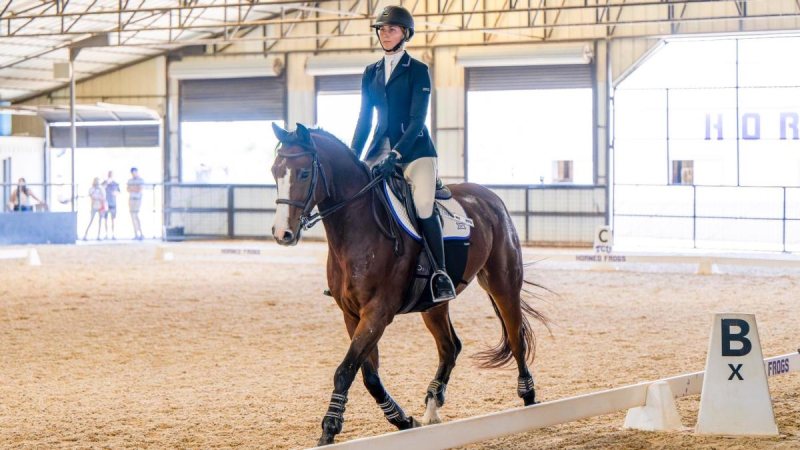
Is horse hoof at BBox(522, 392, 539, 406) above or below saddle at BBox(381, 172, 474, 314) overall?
below

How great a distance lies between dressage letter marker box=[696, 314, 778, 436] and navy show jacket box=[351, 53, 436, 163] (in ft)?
5.94

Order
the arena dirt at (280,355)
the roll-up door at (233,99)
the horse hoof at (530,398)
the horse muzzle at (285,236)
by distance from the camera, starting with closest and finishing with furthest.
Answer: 1. the horse muzzle at (285,236)
2. the arena dirt at (280,355)
3. the horse hoof at (530,398)
4. the roll-up door at (233,99)

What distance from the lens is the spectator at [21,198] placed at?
2388cm

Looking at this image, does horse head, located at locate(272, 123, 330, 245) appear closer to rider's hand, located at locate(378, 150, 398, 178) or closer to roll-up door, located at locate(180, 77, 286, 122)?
rider's hand, located at locate(378, 150, 398, 178)

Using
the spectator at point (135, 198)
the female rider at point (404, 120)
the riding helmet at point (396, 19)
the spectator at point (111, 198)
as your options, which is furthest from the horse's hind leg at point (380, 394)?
the spectator at point (111, 198)

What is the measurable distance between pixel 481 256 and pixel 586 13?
18843mm

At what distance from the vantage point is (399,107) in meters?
5.33

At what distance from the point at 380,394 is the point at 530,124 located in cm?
2000

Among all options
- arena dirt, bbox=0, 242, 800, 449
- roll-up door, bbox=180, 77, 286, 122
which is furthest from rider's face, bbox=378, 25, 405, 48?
roll-up door, bbox=180, 77, 286, 122

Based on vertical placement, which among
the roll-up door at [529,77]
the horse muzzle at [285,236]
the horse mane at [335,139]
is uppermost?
the roll-up door at [529,77]

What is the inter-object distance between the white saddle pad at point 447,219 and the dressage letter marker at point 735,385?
1.40 m

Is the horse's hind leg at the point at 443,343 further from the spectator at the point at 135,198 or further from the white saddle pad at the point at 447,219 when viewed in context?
the spectator at the point at 135,198

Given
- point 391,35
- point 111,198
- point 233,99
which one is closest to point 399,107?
point 391,35

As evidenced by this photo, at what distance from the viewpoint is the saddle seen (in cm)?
516
